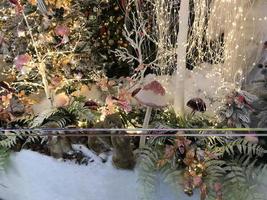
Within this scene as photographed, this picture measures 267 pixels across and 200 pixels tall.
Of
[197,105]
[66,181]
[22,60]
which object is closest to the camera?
[66,181]

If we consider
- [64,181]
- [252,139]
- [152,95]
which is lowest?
[64,181]

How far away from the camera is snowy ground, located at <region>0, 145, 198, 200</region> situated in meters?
2.63

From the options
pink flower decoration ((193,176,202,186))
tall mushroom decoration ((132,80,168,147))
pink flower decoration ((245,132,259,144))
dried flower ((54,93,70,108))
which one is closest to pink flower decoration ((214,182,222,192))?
pink flower decoration ((193,176,202,186))

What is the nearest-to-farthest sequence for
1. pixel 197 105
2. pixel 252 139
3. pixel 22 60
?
1. pixel 252 139
2. pixel 197 105
3. pixel 22 60

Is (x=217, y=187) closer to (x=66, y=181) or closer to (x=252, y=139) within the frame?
(x=252, y=139)

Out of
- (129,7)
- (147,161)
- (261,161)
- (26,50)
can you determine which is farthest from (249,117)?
(26,50)

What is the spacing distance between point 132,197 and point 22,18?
4.90 feet

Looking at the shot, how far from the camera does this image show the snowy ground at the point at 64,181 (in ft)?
8.64

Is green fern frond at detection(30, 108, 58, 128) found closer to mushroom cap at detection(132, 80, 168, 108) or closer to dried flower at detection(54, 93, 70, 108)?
dried flower at detection(54, 93, 70, 108)

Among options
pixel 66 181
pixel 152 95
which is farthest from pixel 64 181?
pixel 152 95

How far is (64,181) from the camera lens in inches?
108

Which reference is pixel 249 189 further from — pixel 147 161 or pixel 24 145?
pixel 24 145

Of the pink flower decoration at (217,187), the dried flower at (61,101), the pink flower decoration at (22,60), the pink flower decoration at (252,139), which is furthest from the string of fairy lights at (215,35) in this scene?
the pink flower decoration at (217,187)

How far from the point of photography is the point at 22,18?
3.27m
